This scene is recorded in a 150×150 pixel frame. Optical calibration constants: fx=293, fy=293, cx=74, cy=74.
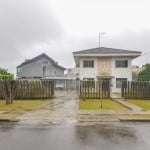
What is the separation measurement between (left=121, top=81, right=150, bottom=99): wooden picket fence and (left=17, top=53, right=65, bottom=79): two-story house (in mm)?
32723

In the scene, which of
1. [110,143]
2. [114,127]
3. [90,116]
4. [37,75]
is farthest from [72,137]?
[37,75]

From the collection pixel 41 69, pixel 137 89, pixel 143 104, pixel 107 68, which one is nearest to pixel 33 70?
pixel 41 69

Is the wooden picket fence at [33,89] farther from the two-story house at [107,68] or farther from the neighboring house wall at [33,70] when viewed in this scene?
the neighboring house wall at [33,70]

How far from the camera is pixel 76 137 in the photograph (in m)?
8.87

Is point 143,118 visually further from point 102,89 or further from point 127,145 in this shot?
point 102,89

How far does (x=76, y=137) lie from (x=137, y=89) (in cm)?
1837

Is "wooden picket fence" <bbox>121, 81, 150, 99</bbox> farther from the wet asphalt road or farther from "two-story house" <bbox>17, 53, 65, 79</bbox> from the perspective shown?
"two-story house" <bbox>17, 53, 65, 79</bbox>

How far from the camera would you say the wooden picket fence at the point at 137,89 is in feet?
86.4

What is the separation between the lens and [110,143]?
8023mm

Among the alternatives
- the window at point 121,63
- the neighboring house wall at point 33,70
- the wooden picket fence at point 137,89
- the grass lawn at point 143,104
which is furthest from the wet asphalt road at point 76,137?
the neighboring house wall at point 33,70

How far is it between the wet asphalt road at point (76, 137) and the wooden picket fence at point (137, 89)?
1510 cm

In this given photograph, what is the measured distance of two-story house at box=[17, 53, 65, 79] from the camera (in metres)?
58.3

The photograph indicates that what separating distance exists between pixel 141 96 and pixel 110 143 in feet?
62.9

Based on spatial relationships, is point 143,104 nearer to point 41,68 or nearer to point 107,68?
point 107,68
